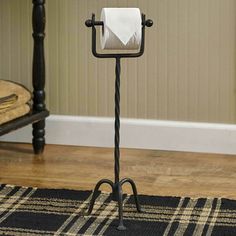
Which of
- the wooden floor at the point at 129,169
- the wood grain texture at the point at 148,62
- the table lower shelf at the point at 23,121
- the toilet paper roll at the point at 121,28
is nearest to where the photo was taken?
the toilet paper roll at the point at 121,28

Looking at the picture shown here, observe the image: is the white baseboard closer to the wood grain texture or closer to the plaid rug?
the wood grain texture

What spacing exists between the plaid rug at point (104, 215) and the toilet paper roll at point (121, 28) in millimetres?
513

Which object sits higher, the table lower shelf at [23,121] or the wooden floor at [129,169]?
the table lower shelf at [23,121]

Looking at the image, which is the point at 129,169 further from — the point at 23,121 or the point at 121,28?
the point at 121,28

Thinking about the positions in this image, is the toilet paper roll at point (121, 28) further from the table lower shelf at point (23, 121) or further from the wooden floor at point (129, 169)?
the table lower shelf at point (23, 121)

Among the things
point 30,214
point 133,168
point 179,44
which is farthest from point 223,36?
point 30,214

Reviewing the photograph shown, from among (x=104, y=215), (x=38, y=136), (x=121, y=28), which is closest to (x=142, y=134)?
(x=38, y=136)

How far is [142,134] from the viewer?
3.10 metres

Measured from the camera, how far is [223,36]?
2.95 meters

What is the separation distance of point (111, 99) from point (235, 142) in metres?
0.57

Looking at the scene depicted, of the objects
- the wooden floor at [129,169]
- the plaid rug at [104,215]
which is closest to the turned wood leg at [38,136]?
the wooden floor at [129,169]

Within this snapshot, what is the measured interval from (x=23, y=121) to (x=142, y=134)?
1.78 feet

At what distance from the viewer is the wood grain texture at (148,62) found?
9.75 ft

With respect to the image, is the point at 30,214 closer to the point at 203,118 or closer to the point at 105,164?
the point at 105,164
